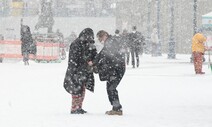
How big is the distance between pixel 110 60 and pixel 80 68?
1.96ft

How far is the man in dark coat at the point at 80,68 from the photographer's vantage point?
10342 mm

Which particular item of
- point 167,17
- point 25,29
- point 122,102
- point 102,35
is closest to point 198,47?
point 122,102

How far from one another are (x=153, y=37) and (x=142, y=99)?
2883 centimetres

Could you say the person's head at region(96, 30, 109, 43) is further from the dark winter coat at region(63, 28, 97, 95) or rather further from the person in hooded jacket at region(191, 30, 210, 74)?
the person in hooded jacket at region(191, 30, 210, 74)

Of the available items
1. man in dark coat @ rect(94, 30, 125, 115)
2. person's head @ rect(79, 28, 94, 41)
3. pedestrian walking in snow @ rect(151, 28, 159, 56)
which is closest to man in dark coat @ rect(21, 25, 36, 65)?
pedestrian walking in snow @ rect(151, 28, 159, 56)

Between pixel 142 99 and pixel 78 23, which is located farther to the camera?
pixel 78 23

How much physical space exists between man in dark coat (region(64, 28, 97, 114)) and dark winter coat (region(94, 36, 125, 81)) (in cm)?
23

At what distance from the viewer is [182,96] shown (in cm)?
1387

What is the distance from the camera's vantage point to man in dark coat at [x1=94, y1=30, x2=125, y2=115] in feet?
33.3

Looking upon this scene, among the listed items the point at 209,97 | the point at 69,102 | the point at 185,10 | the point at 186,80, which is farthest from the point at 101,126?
the point at 185,10

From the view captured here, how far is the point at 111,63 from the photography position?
1023 centimetres

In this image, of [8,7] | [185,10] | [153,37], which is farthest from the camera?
[8,7]

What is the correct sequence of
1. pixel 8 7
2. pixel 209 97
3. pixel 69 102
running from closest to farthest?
pixel 69 102 < pixel 209 97 < pixel 8 7

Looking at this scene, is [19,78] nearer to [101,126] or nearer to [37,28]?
[101,126]
